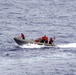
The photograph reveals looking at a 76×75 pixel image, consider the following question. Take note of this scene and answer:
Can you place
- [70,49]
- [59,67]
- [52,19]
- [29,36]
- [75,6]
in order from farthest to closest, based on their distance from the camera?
[75,6]
[52,19]
[29,36]
[70,49]
[59,67]

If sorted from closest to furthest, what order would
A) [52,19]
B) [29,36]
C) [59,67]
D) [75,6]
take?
1. [59,67]
2. [29,36]
3. [52,19]
4. [75,6]

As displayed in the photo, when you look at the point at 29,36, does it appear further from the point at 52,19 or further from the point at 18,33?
the point at 52,19

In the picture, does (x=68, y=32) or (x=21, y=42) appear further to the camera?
(x=68, y=32)

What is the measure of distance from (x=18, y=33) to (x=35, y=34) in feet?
8.79

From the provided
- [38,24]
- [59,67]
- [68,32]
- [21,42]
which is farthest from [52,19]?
[59,67]

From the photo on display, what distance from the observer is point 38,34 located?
293 feet

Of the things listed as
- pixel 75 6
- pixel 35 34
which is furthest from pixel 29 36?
pixel 75 6

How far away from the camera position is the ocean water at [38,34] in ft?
223

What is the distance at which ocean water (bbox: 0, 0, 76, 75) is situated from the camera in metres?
68.1

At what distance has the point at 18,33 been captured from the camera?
90.1m

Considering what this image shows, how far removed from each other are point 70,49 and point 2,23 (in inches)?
930

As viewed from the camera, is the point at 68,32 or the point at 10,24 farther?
the point at 10,24

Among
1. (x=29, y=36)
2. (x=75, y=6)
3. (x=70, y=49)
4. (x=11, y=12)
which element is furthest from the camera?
(x=75, y=6)

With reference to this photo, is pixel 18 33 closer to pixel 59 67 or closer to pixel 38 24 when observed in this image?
pixel 38 24
